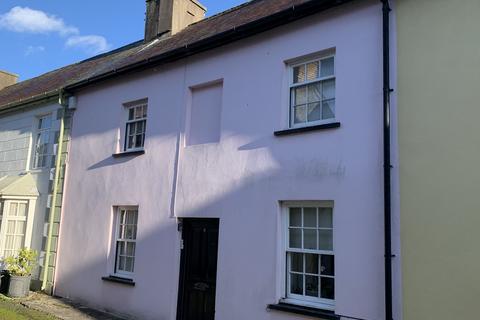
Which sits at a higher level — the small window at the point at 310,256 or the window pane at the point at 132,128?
the window pane at the point at 132,128

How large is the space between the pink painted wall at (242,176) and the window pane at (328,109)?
233mm

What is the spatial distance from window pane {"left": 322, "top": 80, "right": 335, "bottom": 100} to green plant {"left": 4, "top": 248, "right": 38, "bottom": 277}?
908 centimetres

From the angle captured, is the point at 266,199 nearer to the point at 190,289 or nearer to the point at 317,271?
the point at 317,271

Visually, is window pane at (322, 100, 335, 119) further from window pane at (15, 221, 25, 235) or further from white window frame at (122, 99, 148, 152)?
window pane at (15, 221, 25, 235)

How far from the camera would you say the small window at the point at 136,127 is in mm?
11211

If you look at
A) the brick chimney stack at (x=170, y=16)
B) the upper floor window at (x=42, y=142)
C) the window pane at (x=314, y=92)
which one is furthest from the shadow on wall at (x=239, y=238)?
the brick chimney stack at (x=170, y=16)

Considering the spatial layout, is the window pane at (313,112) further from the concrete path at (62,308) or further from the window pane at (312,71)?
the concrete path at (62,308)

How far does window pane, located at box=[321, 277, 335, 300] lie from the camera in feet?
24.0

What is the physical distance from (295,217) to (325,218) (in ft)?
2.01

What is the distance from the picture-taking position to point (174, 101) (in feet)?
33.9

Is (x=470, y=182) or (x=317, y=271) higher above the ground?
(x=470, y=182)

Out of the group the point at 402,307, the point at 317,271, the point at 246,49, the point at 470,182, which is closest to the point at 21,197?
the point at 246,49

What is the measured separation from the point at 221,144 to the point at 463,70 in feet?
15.1

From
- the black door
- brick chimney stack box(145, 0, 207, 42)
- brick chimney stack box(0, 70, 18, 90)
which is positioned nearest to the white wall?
brick chimney stack box(145, 0, 207, 42)
